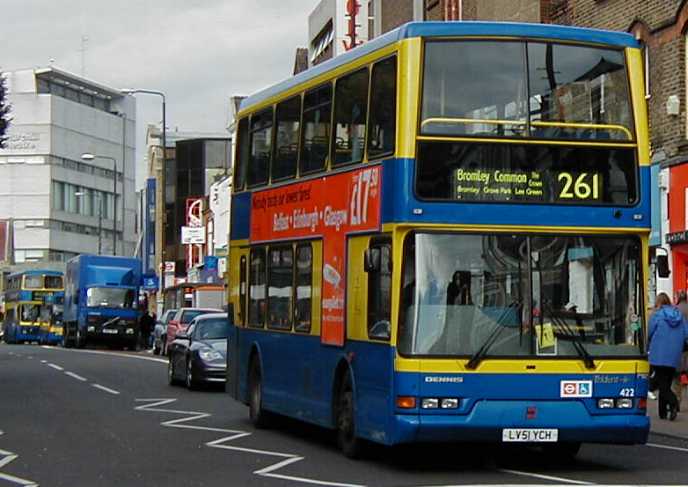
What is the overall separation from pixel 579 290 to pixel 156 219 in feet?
330

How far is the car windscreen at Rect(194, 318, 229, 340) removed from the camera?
3123 centimetres

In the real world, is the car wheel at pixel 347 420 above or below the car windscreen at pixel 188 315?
below

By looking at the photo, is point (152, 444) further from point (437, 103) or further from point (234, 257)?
point (437, 103)

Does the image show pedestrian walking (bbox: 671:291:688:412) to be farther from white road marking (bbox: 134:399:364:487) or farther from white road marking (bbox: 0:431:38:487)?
white road marking (bbox: 0:431:38:487)

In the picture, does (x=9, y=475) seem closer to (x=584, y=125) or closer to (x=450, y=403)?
(x=450, y=403)

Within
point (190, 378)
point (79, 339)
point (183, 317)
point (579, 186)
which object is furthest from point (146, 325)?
point (579, 186)

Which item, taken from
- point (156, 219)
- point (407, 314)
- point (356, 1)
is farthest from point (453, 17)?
point (156, 219)

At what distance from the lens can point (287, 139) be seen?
19750mm

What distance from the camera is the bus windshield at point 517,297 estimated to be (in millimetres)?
15234

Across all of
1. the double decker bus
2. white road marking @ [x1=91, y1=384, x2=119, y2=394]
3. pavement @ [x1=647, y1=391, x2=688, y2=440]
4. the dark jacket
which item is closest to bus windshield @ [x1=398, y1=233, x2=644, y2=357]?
the double decker bus

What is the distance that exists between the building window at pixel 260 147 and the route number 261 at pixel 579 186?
570 cm

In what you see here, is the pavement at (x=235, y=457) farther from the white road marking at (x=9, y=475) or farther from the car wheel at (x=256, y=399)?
the car wheel at (x=256, y=399)

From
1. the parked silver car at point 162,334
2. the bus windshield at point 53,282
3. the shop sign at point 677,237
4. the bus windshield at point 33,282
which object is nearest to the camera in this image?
the shop sign at point 677,237

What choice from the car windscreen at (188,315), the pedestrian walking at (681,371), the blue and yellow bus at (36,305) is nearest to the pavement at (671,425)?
the pedestrian walking at (681,371)
